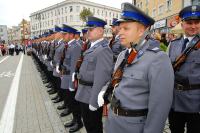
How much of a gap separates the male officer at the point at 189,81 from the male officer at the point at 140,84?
2.63 ft

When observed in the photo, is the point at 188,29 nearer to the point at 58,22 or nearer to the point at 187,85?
the point at 187,85

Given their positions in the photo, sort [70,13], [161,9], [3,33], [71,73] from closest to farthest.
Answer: [71,73] < [161,9] < [70,13] < [3,33]

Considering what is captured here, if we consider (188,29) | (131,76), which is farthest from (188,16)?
(131,76)

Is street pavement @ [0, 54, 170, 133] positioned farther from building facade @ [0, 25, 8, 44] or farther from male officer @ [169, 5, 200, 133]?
building facade @ [0, 25, 8, 44]

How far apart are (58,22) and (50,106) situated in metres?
95.0

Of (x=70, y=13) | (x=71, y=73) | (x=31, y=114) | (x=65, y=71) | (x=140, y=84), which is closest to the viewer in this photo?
(x=140, y=84)

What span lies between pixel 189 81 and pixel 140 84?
914 mm

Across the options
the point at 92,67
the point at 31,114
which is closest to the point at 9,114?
the point at 31,114

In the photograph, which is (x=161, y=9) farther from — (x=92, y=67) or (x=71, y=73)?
(x=92, y=67)

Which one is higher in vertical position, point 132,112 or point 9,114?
point 132,112

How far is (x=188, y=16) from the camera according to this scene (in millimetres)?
2875

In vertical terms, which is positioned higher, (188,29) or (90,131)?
(188,29)

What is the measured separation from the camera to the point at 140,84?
215 centimetres

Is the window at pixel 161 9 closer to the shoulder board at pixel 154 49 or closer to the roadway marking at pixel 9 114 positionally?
the roadway marking at pixel 9 114
